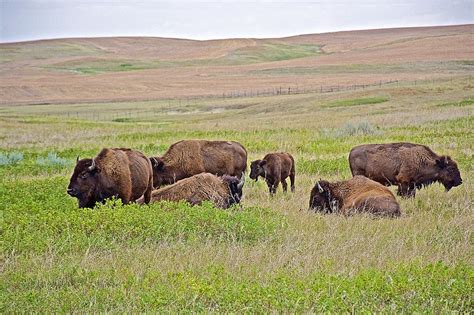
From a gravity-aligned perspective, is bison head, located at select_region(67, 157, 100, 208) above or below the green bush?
above

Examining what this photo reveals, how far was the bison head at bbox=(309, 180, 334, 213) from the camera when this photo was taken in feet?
39.5

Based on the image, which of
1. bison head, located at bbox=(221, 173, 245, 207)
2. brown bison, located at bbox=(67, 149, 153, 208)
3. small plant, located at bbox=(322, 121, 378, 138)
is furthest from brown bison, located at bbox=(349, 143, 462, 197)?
small plant, located at bbox=(322, 121, 378, 138)

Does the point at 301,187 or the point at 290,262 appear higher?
the point at 290,262

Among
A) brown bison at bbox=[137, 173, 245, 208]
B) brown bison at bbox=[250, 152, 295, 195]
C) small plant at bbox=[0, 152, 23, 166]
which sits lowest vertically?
small plant at bbox=[0, 152, 23, 166]

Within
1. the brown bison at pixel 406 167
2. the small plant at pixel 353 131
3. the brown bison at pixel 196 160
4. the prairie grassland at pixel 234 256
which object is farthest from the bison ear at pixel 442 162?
the small plant at pixel 353 131

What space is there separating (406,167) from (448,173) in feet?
2.88

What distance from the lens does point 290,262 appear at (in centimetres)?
773

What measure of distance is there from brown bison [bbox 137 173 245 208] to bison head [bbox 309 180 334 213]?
4.69ft

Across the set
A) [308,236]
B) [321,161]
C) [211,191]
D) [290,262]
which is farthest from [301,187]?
[290,262]

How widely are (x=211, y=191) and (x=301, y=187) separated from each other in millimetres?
4600

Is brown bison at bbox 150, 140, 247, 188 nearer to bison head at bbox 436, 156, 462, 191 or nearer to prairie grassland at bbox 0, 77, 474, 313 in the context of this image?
prairie grassland at bbox 0, 77, 474, 313

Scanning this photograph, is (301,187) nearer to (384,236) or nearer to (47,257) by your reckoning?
(384,236)

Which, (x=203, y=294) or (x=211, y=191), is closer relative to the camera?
(x=203, y=294)

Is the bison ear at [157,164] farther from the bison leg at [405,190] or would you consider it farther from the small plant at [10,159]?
the small plant at [10,159]
